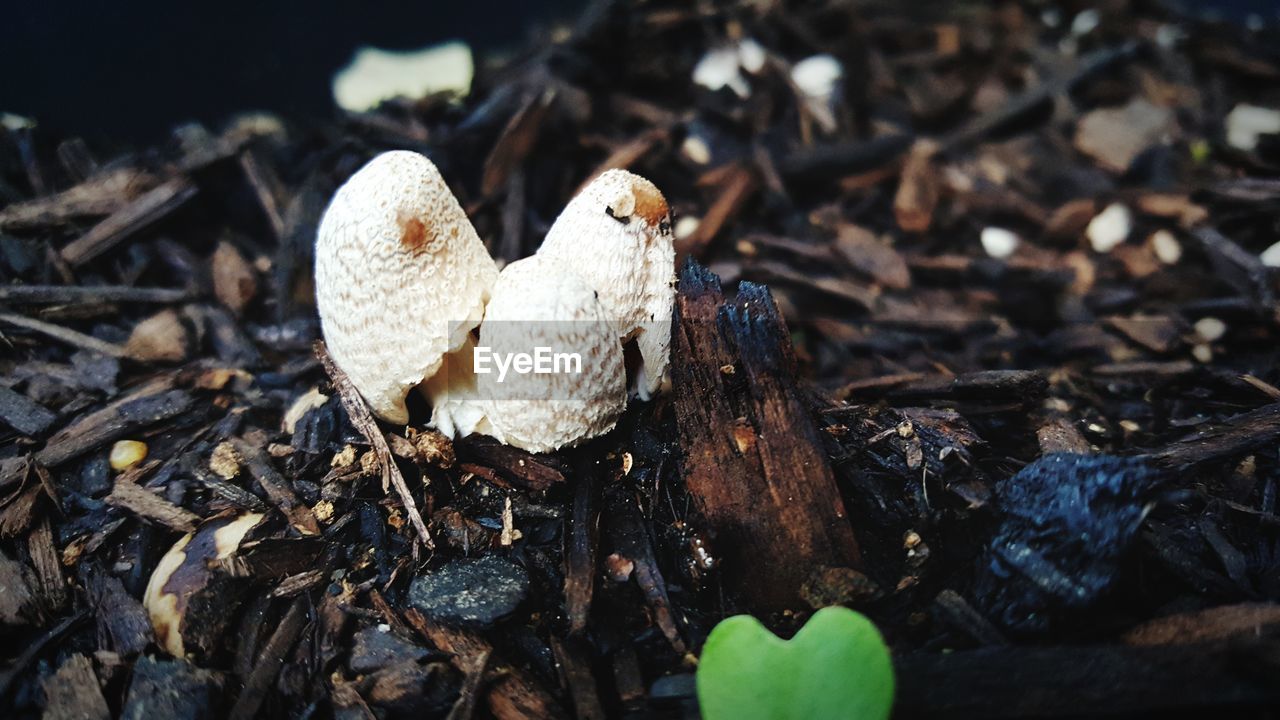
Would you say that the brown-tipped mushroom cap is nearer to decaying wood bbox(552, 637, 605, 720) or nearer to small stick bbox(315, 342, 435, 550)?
small stick bbox(315, 342, 435, 550)

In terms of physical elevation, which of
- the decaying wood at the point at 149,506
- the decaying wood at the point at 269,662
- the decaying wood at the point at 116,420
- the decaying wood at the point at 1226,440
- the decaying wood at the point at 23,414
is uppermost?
the decaying wood at the point at 23,414

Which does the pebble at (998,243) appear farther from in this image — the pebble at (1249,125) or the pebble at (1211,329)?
the pebble at (1249,125)

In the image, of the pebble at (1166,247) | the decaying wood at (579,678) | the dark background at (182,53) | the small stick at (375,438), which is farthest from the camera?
the pebble at (1166,247)

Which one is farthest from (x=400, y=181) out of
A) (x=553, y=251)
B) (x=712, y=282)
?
(x=712, y=282)

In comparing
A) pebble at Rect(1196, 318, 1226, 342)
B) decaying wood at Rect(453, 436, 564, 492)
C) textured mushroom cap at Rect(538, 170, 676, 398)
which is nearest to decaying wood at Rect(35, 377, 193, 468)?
decaying wood at Rect(453, 436, 564, 492)

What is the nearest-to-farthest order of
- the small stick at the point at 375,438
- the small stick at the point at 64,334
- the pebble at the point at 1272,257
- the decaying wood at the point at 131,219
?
1. the small stick at the point at 375,438
2. the small stick at the point at 64,334
3. the decaying wood at the point at 131,219
4. the pebble at the point at 1272,257

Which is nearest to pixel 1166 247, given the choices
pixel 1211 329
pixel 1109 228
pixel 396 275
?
pixel 1109 228

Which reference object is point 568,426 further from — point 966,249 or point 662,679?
point 966,249

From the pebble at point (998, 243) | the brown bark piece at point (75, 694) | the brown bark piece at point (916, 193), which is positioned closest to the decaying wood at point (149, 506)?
the brown bark piece at point (75, 694)
